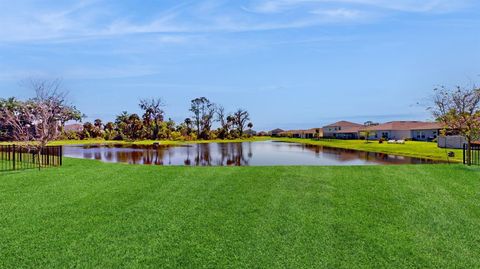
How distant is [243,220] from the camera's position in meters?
7.36

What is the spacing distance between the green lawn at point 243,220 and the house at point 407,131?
49.6 metres

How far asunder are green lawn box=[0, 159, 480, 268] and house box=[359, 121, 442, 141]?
4961 centimetres

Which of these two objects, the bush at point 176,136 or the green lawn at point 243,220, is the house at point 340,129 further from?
the green lawn at point 243,220

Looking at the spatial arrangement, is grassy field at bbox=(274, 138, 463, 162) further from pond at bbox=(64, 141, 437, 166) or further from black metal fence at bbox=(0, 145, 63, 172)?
black metal fence at bbox=(0, 145, 63, 172)

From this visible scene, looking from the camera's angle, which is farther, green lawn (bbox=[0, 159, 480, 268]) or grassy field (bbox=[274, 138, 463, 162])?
grassy field (bbox=[274, 138, 463, 162])

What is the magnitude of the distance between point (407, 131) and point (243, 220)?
6378 centimetres

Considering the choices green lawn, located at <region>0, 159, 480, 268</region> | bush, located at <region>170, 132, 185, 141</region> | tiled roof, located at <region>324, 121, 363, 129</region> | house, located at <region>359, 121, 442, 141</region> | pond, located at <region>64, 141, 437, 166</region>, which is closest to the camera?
green lawn, located at <region>0, 159, 480, 268</region>

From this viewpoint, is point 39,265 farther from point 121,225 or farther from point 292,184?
point 292,184

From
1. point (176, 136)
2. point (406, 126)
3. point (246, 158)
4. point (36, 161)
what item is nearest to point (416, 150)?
point (246, 158)

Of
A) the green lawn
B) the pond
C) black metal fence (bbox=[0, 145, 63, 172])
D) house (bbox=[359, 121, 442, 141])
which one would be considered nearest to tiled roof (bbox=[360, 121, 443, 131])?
house (bbox=[359, 121, 442, 141])

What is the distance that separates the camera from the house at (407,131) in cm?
5583

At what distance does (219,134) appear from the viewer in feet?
259

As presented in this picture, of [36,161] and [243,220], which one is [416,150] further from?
[36,161]

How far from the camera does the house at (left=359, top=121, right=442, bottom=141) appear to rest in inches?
2198
